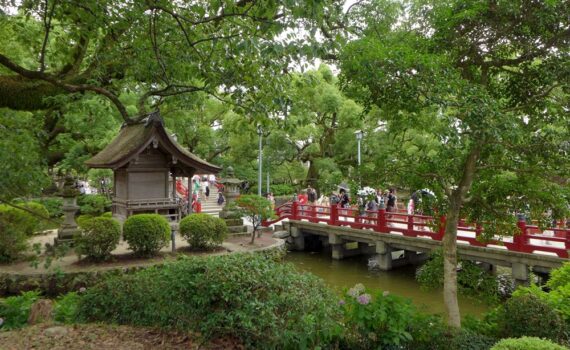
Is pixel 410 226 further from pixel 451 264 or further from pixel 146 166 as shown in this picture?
pixel 146 166

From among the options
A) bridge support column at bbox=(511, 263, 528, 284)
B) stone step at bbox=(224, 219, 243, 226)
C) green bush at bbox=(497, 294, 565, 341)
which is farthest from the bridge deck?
stone step at bbox=(224, 219, 243, 226)

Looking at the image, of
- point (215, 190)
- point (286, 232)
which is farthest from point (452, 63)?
point (215, 190)

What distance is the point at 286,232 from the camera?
70.2ft

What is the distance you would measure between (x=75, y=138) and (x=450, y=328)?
20.8m

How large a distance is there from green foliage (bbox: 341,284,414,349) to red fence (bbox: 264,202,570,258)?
2.30 m

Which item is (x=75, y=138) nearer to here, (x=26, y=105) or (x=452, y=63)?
(x=26, y=105)

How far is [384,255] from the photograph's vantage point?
1686cm

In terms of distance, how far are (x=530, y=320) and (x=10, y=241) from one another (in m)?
12.9

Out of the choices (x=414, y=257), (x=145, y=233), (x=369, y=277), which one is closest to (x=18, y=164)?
(x=145, y=233)

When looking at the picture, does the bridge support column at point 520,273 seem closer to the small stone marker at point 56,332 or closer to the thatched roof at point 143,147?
the thatched roof at point 143,147

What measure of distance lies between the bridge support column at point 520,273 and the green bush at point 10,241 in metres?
14.8

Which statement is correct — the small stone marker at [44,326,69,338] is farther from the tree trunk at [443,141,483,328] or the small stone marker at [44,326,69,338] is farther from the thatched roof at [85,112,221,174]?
the thatched roof at [85,112,221,174]

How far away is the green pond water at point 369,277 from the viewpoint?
12.2 m

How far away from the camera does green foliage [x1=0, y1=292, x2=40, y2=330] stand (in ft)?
19.2
